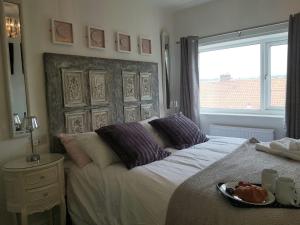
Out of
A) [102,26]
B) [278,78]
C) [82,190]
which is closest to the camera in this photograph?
[82,190]

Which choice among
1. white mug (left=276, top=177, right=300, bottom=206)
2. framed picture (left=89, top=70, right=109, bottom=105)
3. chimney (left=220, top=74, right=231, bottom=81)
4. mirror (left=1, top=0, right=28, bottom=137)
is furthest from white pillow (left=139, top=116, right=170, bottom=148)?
chimney (left=220, top=74, right=231, bottom=81)

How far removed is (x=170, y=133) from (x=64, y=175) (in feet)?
3.63

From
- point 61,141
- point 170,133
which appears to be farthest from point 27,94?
point 170,133

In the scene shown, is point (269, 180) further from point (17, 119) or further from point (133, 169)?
point (17, 119)

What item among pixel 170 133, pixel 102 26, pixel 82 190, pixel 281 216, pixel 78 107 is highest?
pixel 102 26

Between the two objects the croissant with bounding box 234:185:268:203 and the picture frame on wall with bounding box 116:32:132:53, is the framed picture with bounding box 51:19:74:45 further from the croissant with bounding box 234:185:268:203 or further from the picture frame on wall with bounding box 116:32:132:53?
the croissant with bounding box 234:185:268:203

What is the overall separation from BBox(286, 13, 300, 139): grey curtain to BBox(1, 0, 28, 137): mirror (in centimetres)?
→ 272

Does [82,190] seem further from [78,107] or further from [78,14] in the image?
[78,14]

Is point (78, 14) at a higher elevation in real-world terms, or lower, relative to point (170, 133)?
higher

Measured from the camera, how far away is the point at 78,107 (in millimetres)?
2496

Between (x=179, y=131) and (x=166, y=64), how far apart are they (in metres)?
1.39

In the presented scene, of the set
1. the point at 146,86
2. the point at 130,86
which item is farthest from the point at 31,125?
the point at 146,86

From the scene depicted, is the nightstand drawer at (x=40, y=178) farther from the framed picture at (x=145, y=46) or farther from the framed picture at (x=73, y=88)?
the framed picture at (x=145, y=46)

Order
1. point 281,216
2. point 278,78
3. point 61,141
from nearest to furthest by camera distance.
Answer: point 281,216, point 61,141, point 278,78
